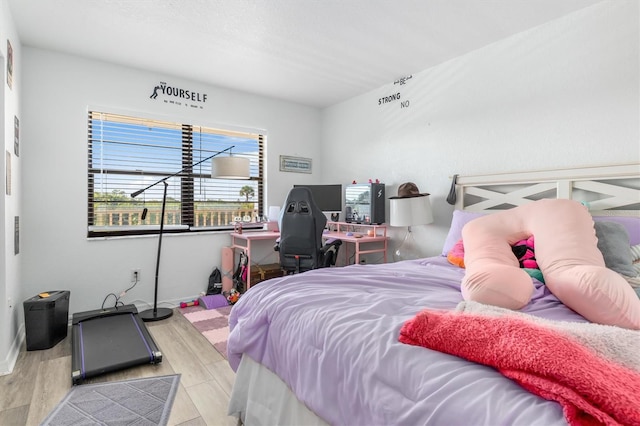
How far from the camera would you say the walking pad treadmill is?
83.0 inches

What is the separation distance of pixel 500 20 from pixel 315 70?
165cm

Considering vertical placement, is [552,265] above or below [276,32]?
below

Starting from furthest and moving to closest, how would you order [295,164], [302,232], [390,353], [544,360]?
[295,164]
[302,232]
[390,353]
[544,360]

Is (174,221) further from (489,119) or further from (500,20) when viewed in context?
(500,20)

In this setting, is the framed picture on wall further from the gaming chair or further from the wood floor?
the wood floor

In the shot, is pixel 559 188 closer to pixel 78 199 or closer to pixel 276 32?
pixel 276 32

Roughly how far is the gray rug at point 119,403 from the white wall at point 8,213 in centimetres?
68

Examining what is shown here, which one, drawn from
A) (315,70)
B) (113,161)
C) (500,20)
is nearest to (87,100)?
(113,161)

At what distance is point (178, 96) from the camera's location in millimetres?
3658

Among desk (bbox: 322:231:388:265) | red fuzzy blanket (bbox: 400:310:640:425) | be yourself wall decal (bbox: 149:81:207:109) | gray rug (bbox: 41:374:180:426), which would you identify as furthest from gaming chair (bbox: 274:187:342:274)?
red fuzzy blanket (bbox: 400:310:640:425)

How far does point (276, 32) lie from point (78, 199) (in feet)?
7.64

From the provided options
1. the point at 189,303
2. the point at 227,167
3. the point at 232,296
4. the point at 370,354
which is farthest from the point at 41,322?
the point at 370,354

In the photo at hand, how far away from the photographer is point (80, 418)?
66.6 inches

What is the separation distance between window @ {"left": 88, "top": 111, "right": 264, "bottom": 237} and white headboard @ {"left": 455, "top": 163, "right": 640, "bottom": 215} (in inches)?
99.6
